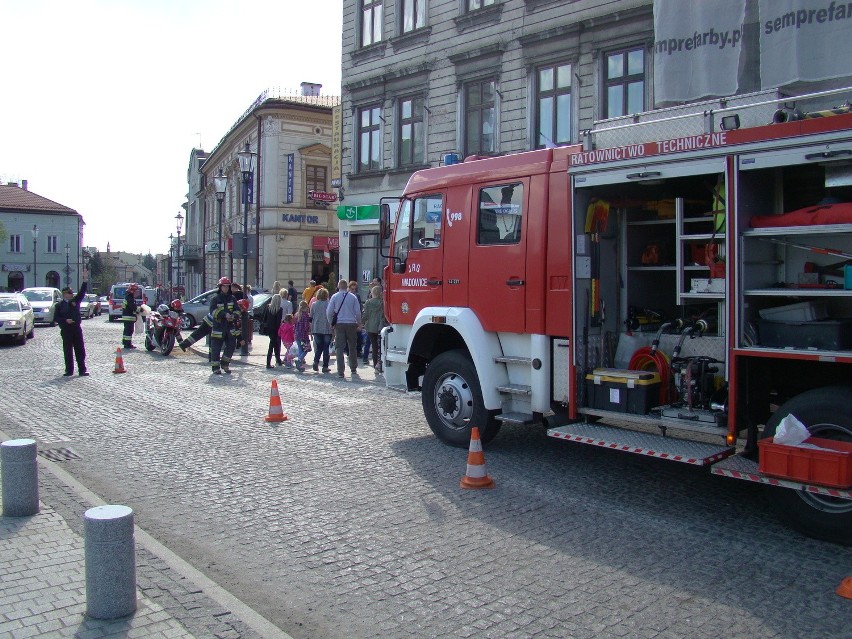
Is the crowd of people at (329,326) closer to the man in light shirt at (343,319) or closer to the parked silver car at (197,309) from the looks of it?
Result: the man in light shirt at (343,319)

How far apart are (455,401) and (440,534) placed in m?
2.77

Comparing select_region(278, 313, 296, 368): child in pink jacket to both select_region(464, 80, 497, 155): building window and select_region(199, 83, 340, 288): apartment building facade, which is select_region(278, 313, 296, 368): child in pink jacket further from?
select_region(199, 83, 340, 288): apartment building facade

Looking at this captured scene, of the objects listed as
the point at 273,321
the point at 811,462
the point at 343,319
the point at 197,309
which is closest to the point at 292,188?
the point at 197,309

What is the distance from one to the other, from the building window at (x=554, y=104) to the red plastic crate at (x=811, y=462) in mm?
15244

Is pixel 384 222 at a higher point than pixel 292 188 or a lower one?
lower

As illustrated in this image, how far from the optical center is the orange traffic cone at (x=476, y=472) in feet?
22.3

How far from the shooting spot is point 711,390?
20.8ft

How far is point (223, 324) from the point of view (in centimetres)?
1573

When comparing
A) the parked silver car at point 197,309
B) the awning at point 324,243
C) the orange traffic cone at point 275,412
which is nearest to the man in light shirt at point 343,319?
the orange traffic cone at point 275,412

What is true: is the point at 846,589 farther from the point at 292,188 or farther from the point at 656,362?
the point at 292,188

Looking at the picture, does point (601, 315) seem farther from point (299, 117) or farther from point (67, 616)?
point (299, 117)

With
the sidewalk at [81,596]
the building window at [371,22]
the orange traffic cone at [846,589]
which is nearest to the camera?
the sidewalk at [81,596]

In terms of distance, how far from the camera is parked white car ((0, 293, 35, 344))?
22.4m

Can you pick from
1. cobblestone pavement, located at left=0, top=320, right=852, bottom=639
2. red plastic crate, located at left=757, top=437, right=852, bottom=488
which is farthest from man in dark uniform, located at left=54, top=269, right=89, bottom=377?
red plastic crate, located at left=757, top=437, right=852, bottom=488
